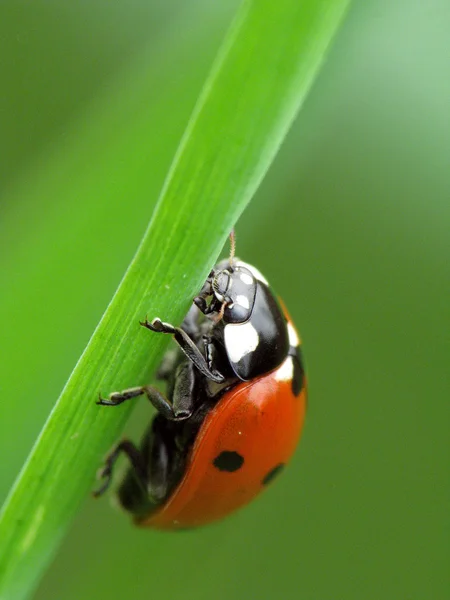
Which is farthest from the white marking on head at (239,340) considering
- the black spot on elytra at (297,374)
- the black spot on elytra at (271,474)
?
the black spot on elytra at (271,474)

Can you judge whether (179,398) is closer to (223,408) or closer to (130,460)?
(223,408)

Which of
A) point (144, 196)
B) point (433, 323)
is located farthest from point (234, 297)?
point (433, 323)

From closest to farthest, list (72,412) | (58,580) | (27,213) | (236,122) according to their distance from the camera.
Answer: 1. (236,122)
2. (72,412)
3. (27,213)
4. (58,580)

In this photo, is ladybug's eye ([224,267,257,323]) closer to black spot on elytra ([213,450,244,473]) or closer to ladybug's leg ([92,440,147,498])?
black spot on elytra ([213,450,244,473])

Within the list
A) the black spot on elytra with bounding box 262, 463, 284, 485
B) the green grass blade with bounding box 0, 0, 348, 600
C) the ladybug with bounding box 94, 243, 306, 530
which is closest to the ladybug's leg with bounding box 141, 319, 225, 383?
the ladybug with bounding box 94, 243, 306, 530

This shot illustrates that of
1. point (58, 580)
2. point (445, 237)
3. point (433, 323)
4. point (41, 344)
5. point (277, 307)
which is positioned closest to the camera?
point (41, 344)

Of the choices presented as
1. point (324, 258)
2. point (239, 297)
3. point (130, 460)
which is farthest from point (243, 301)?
point (324, 258)

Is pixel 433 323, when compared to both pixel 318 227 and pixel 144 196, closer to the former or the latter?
pixel 318 227

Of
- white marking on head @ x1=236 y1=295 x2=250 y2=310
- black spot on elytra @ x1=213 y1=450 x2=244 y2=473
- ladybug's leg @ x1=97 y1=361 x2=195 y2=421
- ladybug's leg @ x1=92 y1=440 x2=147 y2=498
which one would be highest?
white marking on head @ x1=236 y1=295 x2=250 y2=310
